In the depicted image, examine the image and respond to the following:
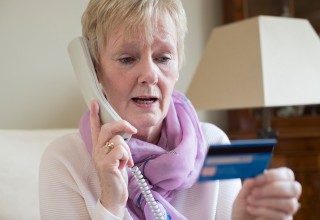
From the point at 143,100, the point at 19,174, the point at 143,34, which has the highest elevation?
the point at 143,34

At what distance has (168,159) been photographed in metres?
1.01

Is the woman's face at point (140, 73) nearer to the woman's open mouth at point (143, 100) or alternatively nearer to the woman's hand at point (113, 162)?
the woman's open mouth at point (143, 100)

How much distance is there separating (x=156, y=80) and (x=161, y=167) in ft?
0.69

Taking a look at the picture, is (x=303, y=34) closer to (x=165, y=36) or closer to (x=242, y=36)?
(x=242, y=36)

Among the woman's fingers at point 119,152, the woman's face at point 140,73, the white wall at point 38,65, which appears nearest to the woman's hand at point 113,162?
the woman's fingers at point 119,152

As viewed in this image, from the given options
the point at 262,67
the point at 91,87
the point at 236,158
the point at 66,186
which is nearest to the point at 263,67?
the point at 262,67

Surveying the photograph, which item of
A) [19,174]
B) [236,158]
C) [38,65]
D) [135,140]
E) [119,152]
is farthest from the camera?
[38,65]

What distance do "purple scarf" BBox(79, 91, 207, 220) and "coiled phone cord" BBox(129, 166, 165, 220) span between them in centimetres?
3

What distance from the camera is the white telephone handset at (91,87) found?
3.08ft

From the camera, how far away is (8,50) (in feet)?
4.54

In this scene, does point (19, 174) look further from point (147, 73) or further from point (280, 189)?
point (280, 189)

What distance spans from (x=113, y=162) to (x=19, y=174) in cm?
44

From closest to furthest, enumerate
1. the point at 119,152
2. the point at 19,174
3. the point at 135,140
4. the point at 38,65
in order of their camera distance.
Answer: the point at 119,152, the point at 135,140, the point at 19,174, the point at 38,65

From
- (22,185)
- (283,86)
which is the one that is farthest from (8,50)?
(283,86)
